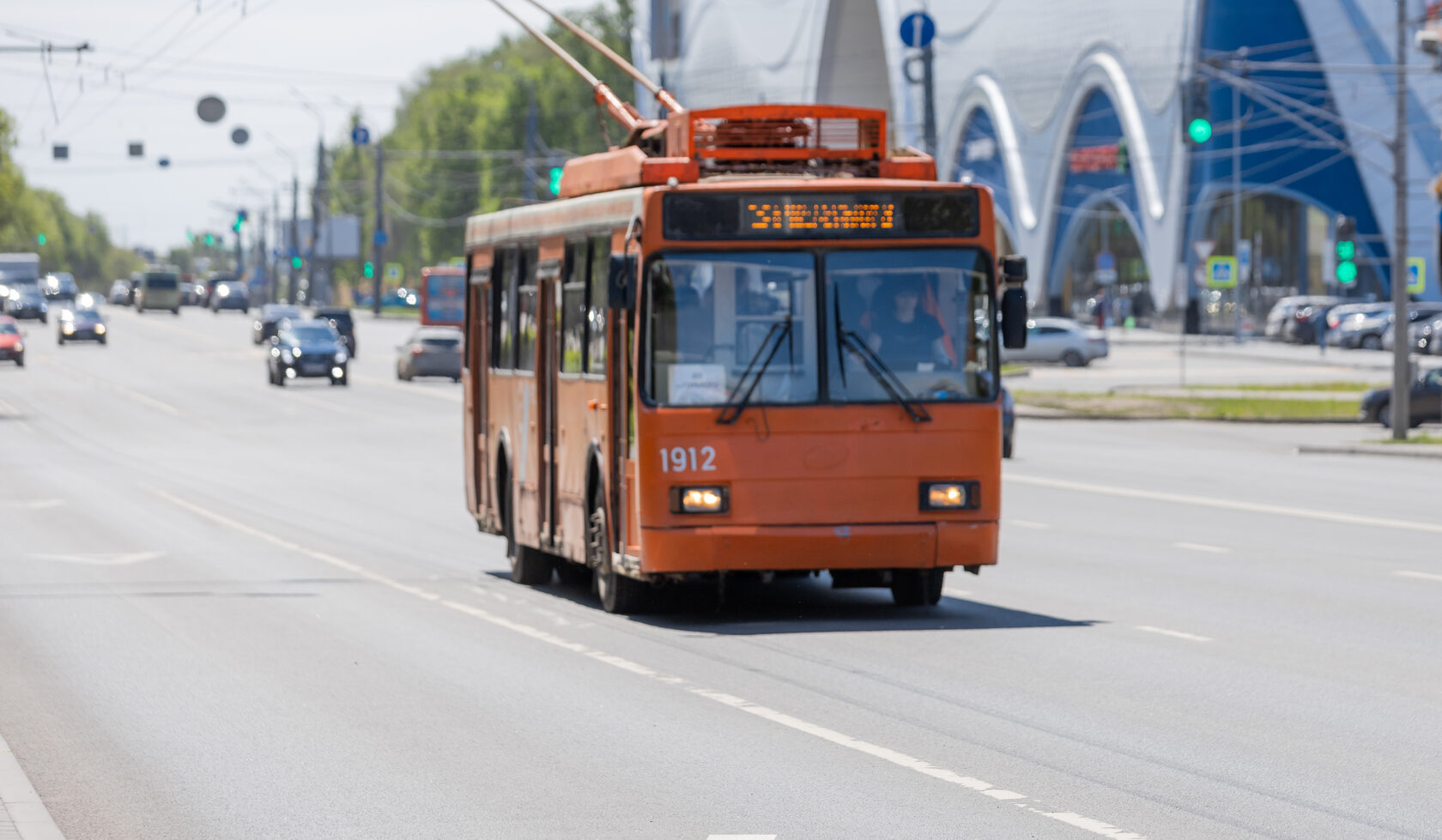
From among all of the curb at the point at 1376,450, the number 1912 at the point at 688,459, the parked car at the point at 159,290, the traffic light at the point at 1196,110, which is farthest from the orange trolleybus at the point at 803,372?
the parked car at the point at 159,290

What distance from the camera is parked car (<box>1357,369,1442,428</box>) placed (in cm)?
4062

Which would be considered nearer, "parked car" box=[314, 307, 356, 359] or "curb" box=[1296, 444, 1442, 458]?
"curb" box=[1296, 444, 1442, 458]

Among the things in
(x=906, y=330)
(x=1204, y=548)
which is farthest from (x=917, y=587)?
(x=1204, y=548)

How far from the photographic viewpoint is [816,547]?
45.5ft

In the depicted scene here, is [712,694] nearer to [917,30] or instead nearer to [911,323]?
[911,323]

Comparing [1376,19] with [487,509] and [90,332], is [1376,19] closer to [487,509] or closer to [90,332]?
[90,332]

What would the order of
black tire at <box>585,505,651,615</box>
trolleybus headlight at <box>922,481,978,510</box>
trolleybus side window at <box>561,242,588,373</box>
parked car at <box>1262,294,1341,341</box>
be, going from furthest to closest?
parked car at <box>1262,294,1341,341</box> → trolleybus side window at <box>561,242,588,373</box> → black tire at <box>585,505,651,615</box> → trolleybus headlight at <box>922,481,978,510</box>

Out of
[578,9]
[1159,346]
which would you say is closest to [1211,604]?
[1159,346]

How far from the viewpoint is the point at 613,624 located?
14391 mm

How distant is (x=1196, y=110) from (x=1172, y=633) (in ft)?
88.5

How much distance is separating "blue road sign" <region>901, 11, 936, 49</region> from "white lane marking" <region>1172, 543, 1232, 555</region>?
29749 mm

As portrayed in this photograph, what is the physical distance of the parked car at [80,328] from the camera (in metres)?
82.1

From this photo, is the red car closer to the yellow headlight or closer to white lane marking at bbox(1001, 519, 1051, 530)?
white lane marking at bbox(1001, 519, 1051, 530)

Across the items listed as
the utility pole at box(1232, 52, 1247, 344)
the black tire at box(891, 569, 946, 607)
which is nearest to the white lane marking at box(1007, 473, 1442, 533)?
the black tire at box(891, 569, 946, 607)
